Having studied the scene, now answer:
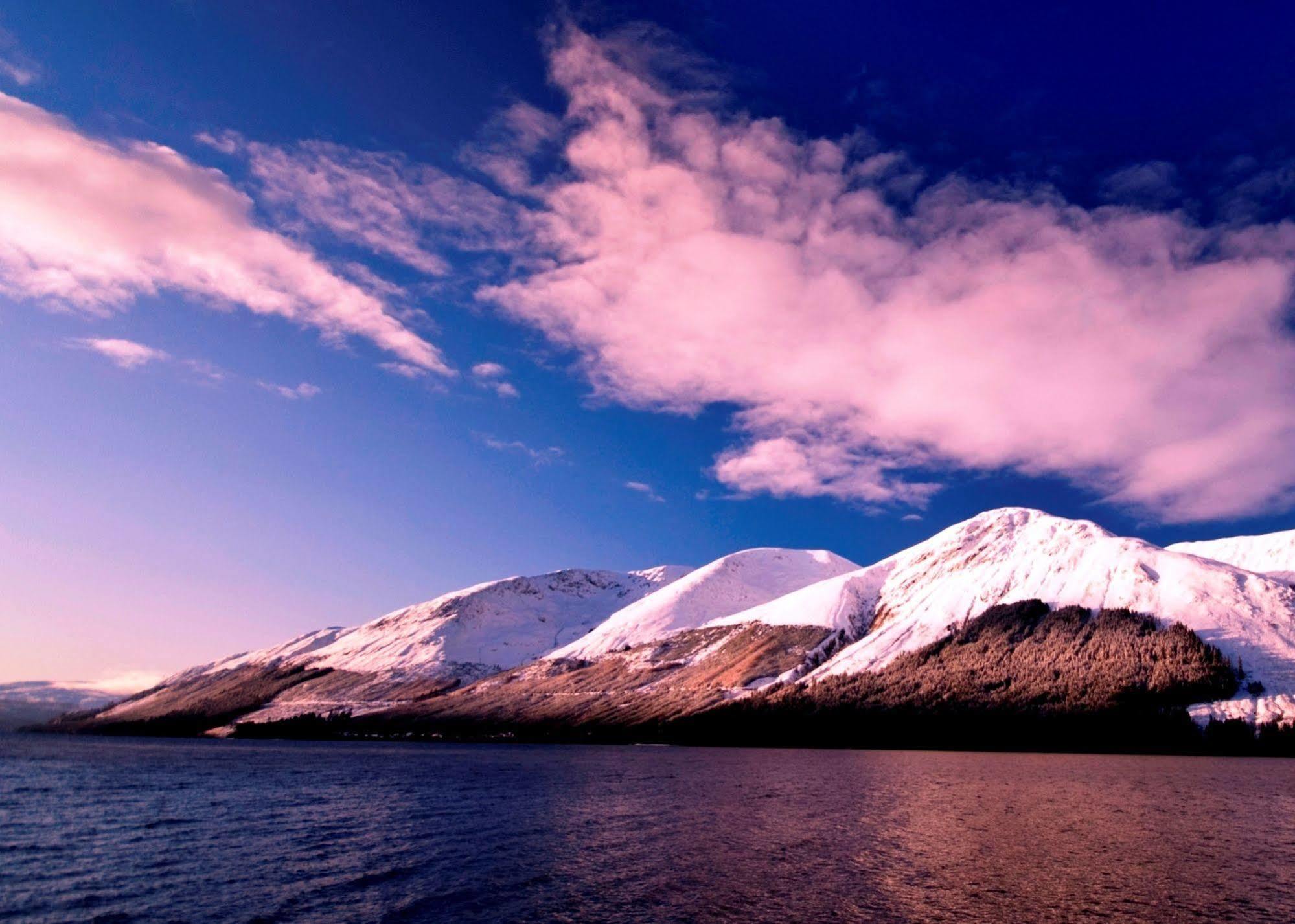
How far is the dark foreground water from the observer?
119 ft

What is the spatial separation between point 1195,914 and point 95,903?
5228 cm

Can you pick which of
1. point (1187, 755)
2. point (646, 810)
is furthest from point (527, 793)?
point (1187, 755)

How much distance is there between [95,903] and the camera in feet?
119

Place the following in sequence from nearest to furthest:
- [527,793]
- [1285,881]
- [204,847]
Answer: [1285,881]
[204,847]
[527,793]

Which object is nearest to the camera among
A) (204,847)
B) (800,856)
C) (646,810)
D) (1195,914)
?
(1195,914)

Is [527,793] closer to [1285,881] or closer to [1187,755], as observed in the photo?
[1285,881]

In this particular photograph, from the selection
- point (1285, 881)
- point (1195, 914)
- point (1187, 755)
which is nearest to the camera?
point (1195, 914)

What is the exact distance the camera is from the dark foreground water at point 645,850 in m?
36.2

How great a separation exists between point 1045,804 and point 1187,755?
15085 centimetres

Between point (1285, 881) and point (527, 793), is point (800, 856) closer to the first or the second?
point (1285, 881)

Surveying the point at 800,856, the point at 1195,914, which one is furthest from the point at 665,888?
the point at 1195,914

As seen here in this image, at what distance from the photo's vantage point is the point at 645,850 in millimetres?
51062

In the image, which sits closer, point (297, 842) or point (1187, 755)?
point (297, 842)

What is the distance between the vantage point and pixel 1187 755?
187625 mm
